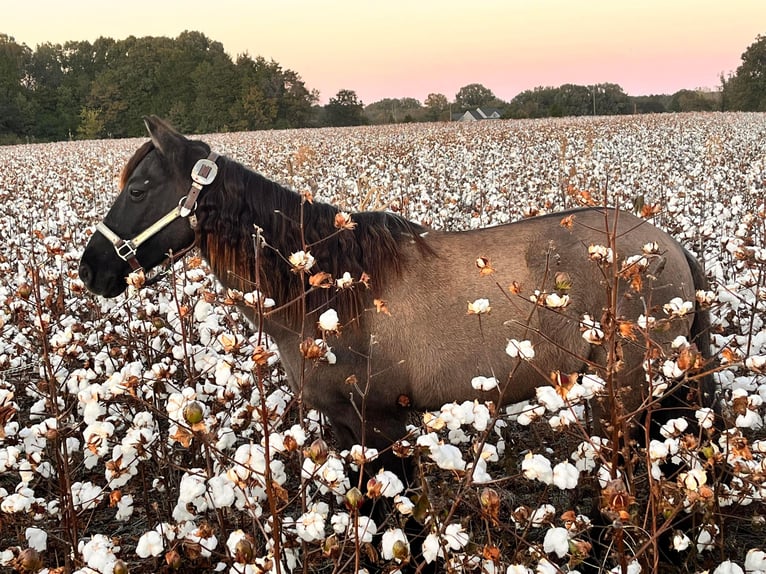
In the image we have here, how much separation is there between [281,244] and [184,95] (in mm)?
77127

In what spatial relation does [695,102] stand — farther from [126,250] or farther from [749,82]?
[126,250]

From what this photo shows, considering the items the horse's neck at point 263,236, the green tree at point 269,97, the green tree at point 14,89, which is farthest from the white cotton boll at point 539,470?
the green tree at point 14,89

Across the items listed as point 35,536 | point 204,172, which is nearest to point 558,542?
point 35,536

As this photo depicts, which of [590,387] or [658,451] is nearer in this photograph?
[658,451]

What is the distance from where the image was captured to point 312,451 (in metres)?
1.82

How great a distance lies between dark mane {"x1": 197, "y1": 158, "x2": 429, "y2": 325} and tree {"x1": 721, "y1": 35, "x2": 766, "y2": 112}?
7689cm

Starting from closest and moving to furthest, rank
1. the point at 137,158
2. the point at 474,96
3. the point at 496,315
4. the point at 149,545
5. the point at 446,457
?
the point at 446,457 → the point at 149,545 → the point at 496,315 → the point at 137,158 → the point at 474,96

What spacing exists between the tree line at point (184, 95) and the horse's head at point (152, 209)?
62.9 meters

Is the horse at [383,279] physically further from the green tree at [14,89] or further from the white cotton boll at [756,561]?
the green tree at [14,89]

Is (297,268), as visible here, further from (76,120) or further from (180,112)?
(76,120)

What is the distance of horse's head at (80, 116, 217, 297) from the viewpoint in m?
3.57

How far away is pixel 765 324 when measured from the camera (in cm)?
524

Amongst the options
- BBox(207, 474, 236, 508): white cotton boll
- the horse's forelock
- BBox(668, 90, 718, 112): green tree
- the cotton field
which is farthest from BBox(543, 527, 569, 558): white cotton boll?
BBox(668, 90, 718, 112): green tree

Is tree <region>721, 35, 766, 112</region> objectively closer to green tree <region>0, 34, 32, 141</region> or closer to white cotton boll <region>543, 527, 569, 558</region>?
green tree <region>0, 34, 32, 141</region>
